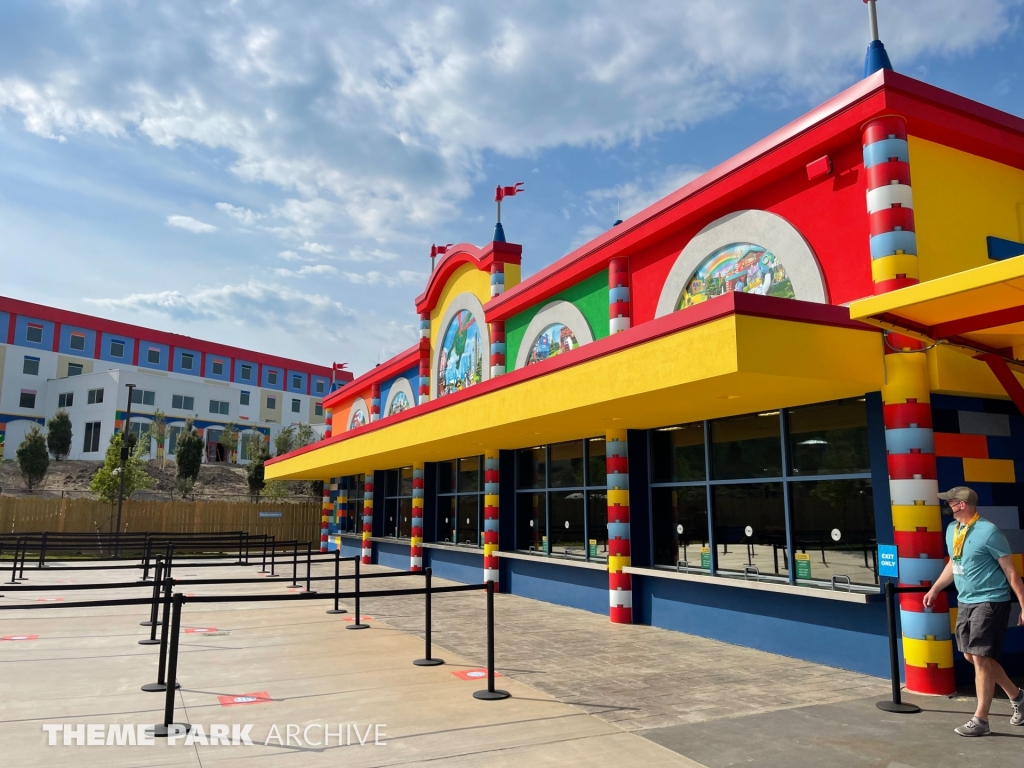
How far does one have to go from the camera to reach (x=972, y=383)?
8.47 metres

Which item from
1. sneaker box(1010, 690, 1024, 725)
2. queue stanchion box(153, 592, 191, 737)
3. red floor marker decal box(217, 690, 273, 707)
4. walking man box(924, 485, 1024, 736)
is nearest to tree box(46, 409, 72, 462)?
red floor marker decal box(217, 690, 273, 707)

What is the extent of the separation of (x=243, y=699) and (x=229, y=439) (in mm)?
59422

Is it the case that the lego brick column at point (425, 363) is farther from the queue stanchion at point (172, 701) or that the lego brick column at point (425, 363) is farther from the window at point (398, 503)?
the queue stanchion at point (172, 701)

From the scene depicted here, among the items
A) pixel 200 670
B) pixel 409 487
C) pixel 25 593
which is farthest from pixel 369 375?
pixel 200 670

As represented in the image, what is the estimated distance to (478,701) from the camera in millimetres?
7070

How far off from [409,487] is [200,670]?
14825mm

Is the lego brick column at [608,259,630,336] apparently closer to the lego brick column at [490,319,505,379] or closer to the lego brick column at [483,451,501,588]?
the lego brick column at [490,319,505,379]

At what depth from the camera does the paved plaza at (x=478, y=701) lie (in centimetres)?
555

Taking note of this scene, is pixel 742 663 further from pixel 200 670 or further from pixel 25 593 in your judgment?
pixel 25 593

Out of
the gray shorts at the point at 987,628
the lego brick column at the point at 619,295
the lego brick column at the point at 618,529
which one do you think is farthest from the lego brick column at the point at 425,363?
the gray shorts at the point at 987,628

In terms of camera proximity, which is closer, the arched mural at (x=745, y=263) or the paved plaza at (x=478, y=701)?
the paved plaza at (x=478, y=701)

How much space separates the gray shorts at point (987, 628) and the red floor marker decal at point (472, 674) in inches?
183

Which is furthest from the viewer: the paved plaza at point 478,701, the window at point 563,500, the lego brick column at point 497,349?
the lego brick column at point 497,349

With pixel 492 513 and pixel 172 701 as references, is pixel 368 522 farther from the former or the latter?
pixel 172 701
